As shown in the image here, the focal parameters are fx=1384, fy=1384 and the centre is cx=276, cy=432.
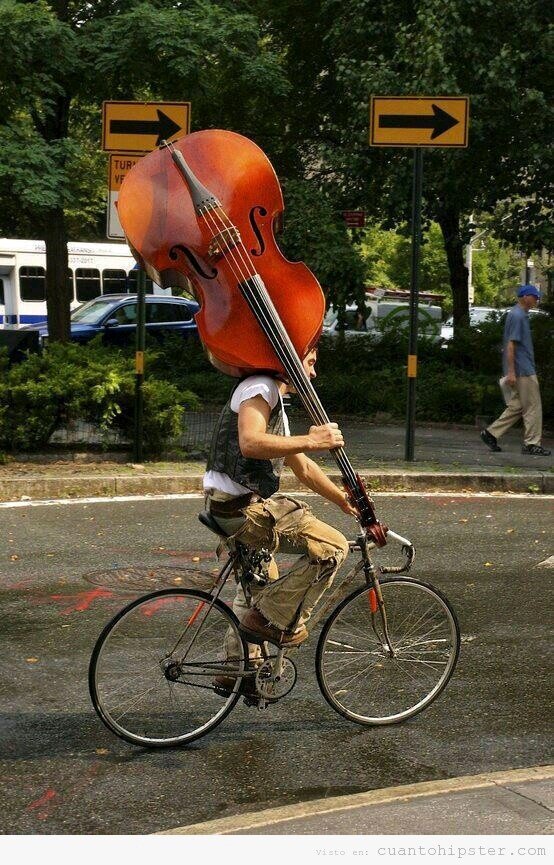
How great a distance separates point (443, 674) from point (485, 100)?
14.3 meters

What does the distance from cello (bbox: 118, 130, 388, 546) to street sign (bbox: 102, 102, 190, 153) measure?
6.86 m

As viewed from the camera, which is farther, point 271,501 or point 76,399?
point 76,399

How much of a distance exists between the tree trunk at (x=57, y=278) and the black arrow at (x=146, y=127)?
25.7 feet

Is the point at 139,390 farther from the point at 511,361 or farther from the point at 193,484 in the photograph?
the point at 511,361

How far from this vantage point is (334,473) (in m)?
12.7

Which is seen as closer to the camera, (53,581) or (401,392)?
(53,581)

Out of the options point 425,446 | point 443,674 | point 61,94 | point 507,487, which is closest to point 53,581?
point 443,674

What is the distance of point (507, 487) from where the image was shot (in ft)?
42.3

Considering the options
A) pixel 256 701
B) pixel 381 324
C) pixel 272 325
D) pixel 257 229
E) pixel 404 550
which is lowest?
pixel 381 324

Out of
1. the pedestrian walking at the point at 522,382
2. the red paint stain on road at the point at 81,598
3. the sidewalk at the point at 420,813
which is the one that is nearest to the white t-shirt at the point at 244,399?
the sidewalk at the point at 420,813

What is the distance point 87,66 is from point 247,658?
13449mm

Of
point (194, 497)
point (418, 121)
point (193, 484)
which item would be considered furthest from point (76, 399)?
point (418, 121)

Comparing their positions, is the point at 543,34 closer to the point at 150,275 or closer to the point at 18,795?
the point at 150,275

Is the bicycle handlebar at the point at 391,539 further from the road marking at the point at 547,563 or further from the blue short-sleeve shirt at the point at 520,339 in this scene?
the blue short-sleeve shirt at the point at 520,339
